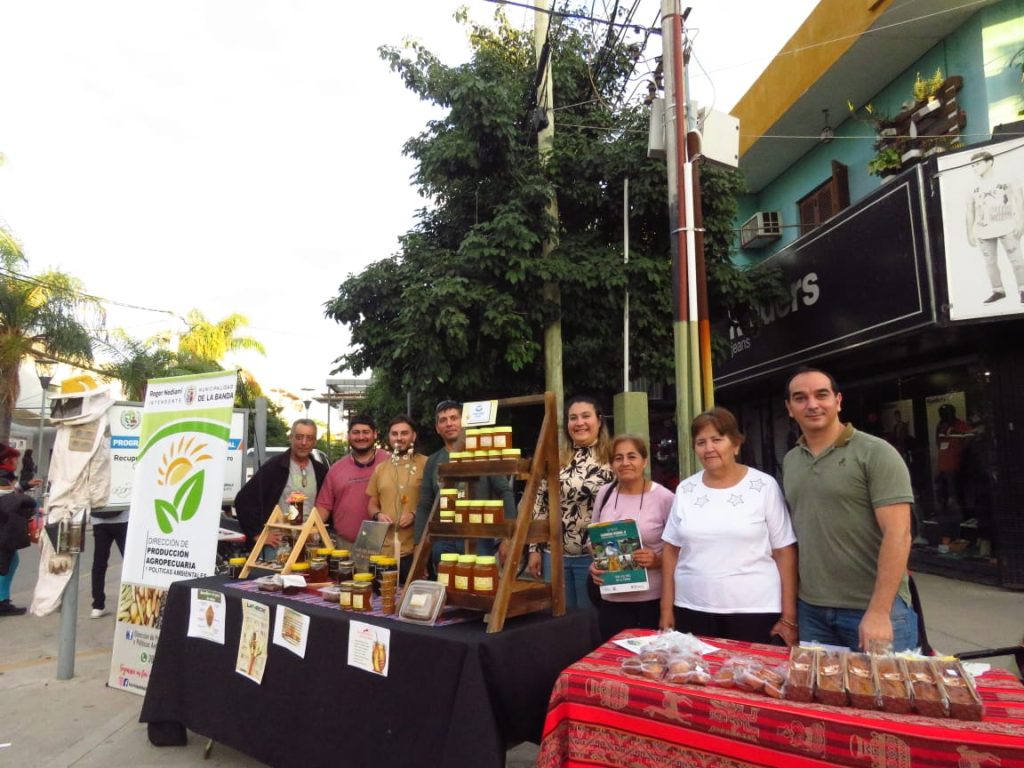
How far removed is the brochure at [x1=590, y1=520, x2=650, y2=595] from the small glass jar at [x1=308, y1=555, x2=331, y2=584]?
5.16 ft

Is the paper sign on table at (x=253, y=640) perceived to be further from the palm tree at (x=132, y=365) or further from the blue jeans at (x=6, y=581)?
the palm tree at (x=132, y=365)

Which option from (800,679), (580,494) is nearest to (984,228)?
A: (580,494)

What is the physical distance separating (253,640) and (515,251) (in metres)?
5.58

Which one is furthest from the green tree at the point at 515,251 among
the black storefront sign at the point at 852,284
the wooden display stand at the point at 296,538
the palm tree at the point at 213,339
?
the palm tree at the point at 213,339

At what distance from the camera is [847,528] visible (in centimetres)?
254

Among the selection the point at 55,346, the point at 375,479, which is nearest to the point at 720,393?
the point at 375,479

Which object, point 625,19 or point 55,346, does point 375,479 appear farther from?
point 55,346

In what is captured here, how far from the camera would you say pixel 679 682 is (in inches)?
81.8

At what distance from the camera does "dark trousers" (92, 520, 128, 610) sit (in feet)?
22.7

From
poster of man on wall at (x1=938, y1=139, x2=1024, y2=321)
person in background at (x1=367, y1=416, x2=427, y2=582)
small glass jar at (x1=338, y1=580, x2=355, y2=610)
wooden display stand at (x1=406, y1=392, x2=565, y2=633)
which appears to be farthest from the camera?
poster of man on wall at (x1=938, y1=139, x2=1024, y2=321)

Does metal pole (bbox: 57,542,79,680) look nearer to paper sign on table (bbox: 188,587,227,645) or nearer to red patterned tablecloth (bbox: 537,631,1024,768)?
paper sign on table (bbox: 188,587,227,645)

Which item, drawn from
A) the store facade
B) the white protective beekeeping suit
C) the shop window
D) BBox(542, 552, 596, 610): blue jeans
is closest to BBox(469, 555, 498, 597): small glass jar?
BBox(542, 552, 596, 610): blue jeans

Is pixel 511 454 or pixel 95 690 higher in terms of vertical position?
pixel 511 454

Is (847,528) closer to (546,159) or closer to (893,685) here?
(893,685)
